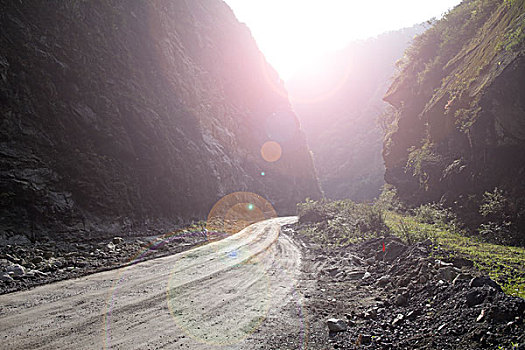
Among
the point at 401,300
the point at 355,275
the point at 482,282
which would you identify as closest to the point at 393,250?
the point at 355,275

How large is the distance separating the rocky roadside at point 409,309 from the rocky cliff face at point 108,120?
11093mm

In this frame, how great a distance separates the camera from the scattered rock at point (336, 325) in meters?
4.64

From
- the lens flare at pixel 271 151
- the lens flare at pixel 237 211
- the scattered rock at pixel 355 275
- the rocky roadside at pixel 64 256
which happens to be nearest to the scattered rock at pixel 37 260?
the rocky roadside at pixel 64 256

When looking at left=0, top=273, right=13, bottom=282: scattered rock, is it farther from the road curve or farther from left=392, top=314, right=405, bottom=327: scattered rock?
left=392, top=314, right=405, bottom=327: scattered rock

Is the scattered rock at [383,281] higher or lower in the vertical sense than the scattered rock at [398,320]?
lower

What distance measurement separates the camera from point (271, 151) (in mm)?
47625

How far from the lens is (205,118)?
31.4 metres

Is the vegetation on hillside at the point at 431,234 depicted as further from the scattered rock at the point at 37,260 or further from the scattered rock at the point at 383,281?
the scattered rock at the point at 37,260

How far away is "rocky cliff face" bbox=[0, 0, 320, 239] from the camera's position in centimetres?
1198

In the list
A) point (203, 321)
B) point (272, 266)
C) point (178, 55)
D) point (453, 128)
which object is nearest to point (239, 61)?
point (178, 55)

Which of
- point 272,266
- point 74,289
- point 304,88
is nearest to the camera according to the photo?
point 74,289

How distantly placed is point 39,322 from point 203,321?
108 inches

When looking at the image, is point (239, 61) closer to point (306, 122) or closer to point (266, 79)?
→ point (266, 79)

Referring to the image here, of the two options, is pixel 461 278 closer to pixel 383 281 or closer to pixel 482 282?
pixel 482 282
